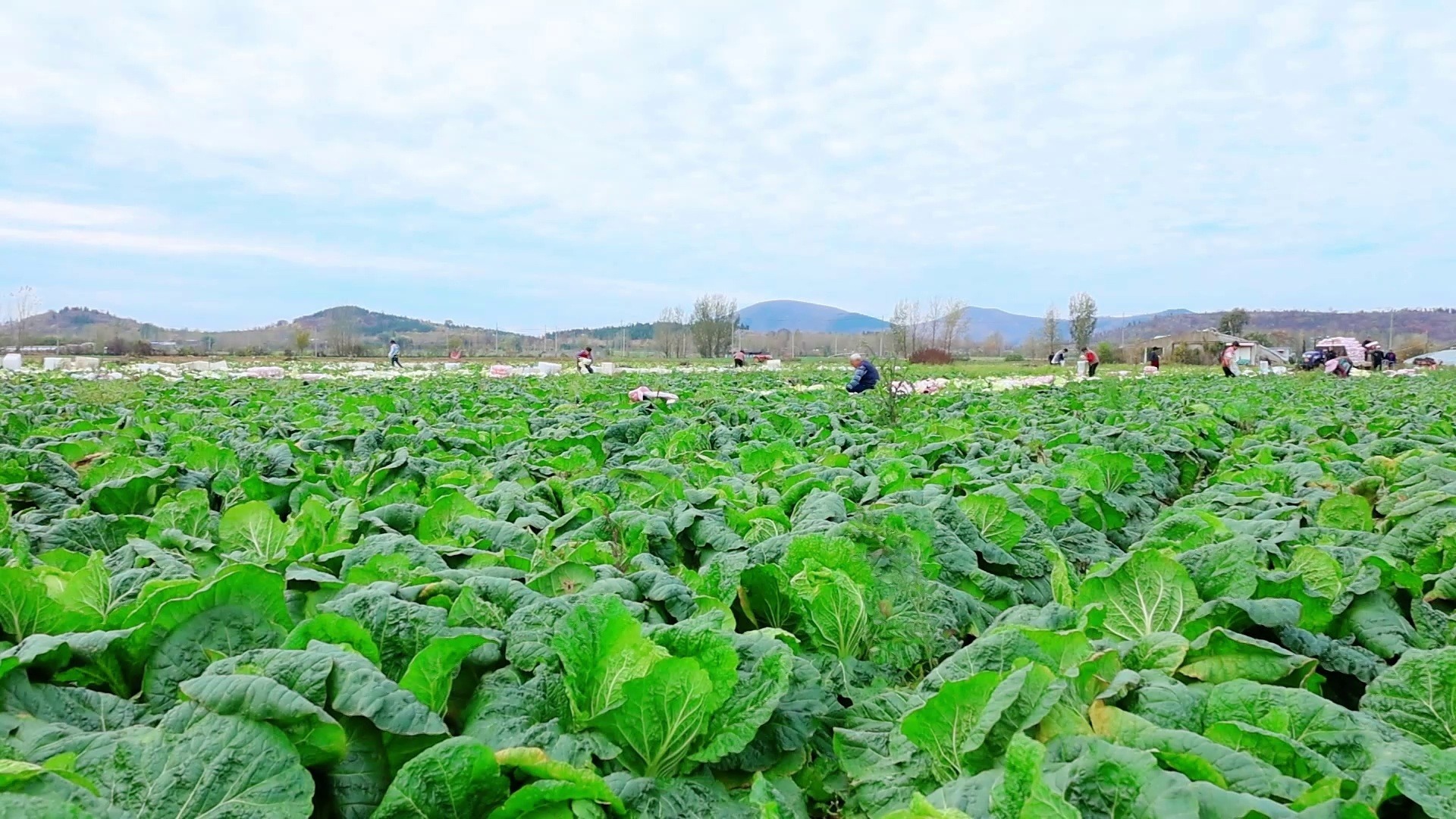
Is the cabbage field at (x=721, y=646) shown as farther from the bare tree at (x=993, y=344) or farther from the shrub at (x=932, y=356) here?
the bare tree at (x=993, y=344)

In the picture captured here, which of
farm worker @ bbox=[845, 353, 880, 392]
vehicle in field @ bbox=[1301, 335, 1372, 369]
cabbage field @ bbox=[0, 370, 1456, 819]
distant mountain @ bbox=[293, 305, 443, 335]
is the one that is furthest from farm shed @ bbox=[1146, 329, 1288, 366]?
distant mountain @ bbox=[293, 305, 443, 335]

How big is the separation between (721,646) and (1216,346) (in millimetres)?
60977

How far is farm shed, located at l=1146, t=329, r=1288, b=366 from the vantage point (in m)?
47.4

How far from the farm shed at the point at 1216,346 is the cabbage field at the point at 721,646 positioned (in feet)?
152

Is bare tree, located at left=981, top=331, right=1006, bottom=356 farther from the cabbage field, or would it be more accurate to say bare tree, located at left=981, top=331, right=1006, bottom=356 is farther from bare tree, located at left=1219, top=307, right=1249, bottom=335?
the cabbage field

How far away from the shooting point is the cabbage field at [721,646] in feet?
4.64

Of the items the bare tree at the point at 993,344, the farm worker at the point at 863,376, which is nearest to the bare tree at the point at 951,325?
the bare tree at the point at 993,344

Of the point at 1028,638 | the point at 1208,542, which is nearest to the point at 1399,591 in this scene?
the point at 1208,542

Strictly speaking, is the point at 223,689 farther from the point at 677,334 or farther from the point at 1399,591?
the point at 677,334

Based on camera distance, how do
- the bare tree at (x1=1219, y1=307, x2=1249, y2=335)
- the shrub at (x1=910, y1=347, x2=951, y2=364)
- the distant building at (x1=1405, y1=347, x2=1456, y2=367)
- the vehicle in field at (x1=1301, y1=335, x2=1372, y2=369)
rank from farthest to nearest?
1. the bare tree at (x1=1219, y1=307, x2=1249, y2=335)
2. the shrub at (x1=910, y1=347, x2=951, y2=364)
3. the distant building at (x1=1405, y1=347, x2=1456, y2=367)
4. the vehicle in field at (x1=1301, y1=335, x2=1372, y2=369)

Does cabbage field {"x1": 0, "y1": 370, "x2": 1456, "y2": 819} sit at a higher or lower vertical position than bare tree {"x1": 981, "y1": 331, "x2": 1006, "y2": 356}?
lower

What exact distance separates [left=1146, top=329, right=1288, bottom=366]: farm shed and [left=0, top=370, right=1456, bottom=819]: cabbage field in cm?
4621

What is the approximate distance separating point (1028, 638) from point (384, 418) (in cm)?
742

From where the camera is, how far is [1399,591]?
2615 millimetres
